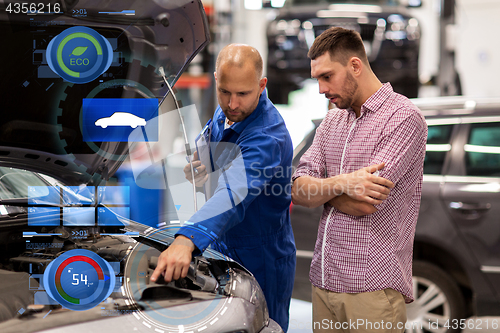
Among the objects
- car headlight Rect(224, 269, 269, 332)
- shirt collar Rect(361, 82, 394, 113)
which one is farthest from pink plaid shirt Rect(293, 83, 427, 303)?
car headlight Rect(224, 269, 269, 332)

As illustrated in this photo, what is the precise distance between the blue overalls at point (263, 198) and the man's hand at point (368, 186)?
267 mm

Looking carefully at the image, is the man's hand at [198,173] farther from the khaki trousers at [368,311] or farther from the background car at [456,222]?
the background car at [456,222]

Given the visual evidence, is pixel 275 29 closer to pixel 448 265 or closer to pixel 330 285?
pixel 448 265

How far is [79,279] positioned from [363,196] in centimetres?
89

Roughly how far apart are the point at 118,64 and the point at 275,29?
4.06 m

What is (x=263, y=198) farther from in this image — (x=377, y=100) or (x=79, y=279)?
(x=79, y=279)

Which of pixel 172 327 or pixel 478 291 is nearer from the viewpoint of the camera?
pixel 172 327

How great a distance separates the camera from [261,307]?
1.49 metres

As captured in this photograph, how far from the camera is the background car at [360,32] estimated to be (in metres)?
5.04

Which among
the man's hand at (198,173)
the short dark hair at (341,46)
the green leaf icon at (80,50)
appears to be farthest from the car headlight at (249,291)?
the green leaf icon at (80,50)

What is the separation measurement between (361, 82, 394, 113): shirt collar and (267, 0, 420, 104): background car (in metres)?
3.44

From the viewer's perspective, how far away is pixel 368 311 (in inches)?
60.9

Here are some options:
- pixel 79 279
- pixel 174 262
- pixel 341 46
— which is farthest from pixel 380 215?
pixel 79 279

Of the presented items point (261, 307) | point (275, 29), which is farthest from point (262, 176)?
point (275, 29)
